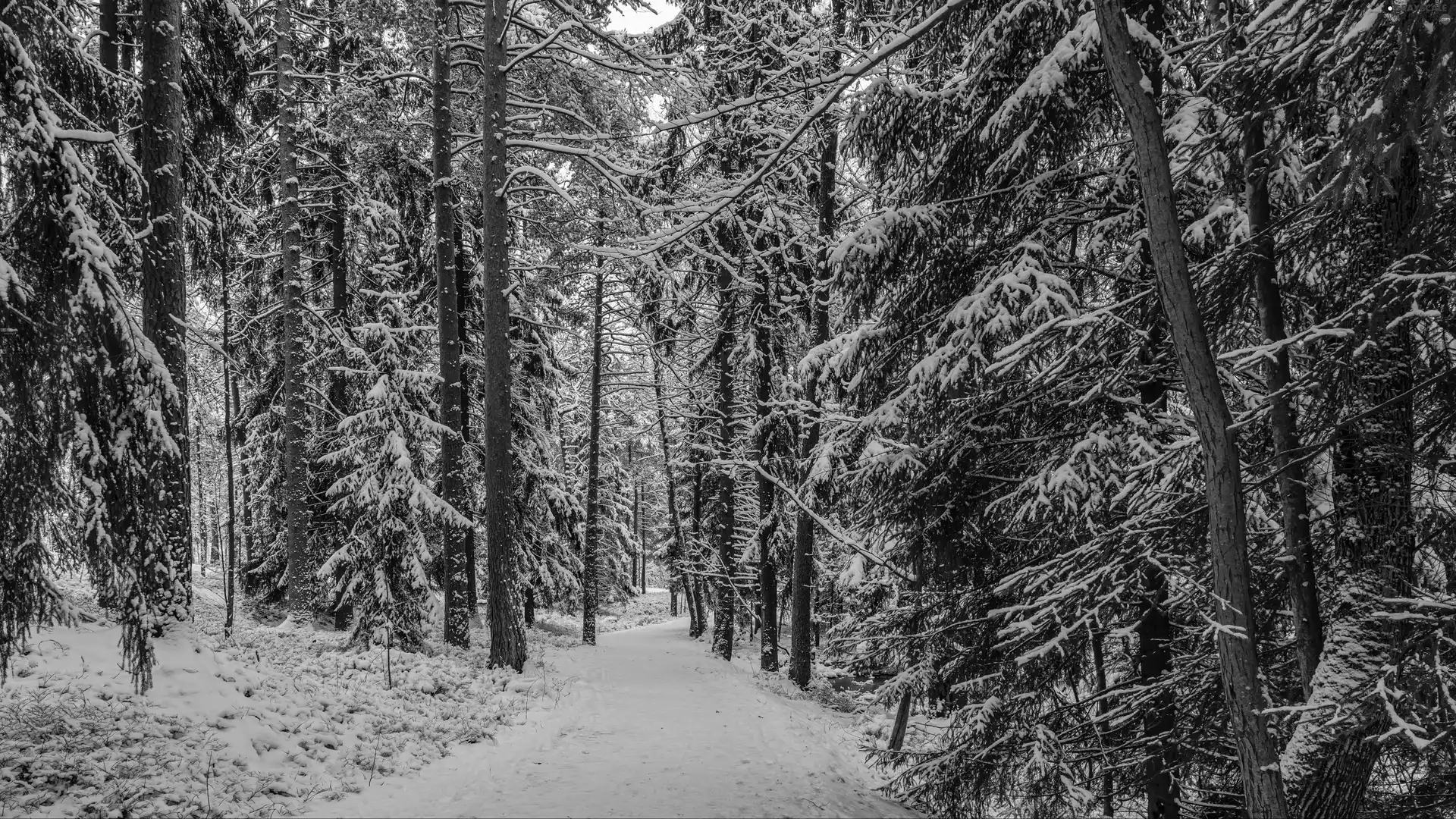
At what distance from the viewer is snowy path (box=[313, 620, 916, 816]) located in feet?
18.4

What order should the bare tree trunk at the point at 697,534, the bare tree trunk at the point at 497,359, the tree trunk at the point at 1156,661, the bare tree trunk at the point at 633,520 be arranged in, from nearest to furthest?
the tree trunk at the point at 1156,661 → the bare tree trunk at the point at 497,359 → the bare tree trunk at the point at 697,534 → the bare tree trunk at the point at 633,520

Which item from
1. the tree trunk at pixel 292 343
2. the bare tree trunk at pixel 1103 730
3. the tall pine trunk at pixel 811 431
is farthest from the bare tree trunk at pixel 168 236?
the bare tree trunk at pixel 1103 730

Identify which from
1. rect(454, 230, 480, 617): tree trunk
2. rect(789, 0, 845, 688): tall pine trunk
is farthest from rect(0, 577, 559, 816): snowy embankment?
rect(454, 230, 480, 617): tree trunk

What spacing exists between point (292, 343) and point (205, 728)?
9102mm

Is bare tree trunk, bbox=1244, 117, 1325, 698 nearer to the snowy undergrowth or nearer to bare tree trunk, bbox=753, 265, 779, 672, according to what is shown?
bare tree trunk, bbox=753, 265, 779, 672

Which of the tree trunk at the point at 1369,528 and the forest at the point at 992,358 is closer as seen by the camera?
the tree trunk at the point at 1369,528

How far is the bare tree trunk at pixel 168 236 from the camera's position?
6.78m

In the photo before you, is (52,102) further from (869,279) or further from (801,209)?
(801,209)

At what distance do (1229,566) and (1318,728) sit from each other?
41.5 inches

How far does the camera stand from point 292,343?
13.0 m

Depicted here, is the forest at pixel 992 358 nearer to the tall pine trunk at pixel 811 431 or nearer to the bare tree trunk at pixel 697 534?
the tall pine trunk at pixel 811 431

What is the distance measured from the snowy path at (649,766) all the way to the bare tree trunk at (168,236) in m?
3.52

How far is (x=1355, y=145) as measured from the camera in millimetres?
3105

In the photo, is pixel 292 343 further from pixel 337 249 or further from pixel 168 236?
pixel 168 236
